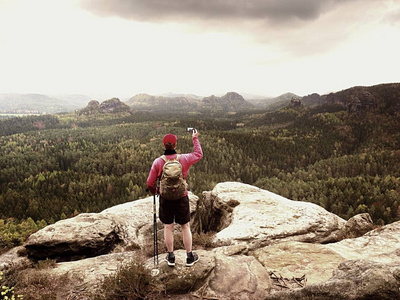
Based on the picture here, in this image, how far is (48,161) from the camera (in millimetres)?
114688

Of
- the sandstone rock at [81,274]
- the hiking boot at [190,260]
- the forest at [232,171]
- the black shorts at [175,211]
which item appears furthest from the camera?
the forest at [232,171]

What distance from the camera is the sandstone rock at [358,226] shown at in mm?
16266

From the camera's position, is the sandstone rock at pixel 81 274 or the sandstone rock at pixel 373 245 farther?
the sandstone rock at pixel 373 245

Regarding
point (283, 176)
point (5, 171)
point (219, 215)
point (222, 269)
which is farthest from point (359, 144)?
point (5, 171)

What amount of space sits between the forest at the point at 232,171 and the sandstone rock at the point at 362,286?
19.0 metres

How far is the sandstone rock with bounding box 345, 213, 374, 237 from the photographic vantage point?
53.4 ft

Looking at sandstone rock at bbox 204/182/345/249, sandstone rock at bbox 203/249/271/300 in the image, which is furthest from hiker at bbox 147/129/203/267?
sandstone rock at bbox 204/182/345/249

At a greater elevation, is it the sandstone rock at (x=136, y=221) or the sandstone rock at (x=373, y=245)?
the sandstone rock at (x=373, y=245)

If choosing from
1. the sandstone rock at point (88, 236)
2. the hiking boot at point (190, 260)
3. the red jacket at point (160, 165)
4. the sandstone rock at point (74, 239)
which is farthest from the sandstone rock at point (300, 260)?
the sandstone rock at point (74, 239)

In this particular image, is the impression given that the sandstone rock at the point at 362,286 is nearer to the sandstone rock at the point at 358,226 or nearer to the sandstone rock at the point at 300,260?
the sandstone rock at the point at 300,260

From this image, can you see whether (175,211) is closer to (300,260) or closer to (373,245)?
(300,260)

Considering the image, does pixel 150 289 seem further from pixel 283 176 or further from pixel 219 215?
pixel 283 176

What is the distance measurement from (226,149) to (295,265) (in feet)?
395

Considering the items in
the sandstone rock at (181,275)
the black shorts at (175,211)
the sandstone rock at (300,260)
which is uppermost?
the black shorts at (175,211)
